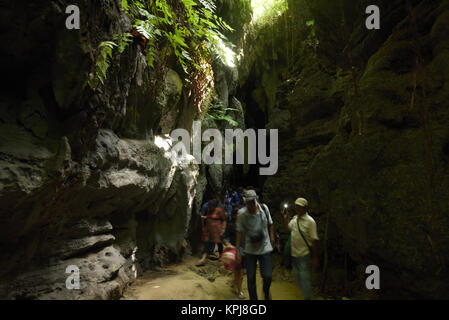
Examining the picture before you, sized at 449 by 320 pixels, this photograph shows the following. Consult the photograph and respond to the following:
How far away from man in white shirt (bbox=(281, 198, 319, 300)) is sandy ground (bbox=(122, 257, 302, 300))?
1398 mm

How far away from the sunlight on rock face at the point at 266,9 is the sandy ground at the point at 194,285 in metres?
12.3

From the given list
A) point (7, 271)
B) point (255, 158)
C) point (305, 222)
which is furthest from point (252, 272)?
point (255, 158)

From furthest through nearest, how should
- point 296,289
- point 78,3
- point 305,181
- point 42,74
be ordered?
point 305,181
point 296,289
point 42,74
point 78,3

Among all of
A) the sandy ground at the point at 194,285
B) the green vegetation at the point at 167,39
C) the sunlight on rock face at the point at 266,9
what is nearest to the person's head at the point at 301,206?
the sandy ground at the point at 194,285

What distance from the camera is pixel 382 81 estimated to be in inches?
169

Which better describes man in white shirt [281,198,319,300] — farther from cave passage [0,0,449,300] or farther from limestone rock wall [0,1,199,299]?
limestone rock wall [0,1,199,299]

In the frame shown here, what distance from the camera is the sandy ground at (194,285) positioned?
5.08 meters

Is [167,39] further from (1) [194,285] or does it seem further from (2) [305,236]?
(1) [194,285]

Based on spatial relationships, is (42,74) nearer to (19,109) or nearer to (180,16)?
(19,109)

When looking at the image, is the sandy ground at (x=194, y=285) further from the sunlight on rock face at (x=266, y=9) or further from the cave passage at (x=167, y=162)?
the sunlight on rock face at (x=266, y=9)

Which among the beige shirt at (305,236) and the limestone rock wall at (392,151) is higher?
the limestone rock wall at (392,151)

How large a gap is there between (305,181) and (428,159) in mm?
4598

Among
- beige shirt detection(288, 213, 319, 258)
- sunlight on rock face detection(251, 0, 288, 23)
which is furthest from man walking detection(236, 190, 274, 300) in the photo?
sunlight on rock face detection(251, 0, 288, 23)

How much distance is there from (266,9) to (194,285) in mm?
14623
